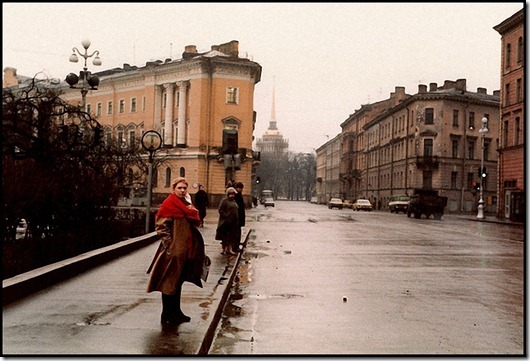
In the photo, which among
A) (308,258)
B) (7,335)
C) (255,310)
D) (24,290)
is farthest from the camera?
(308,258)

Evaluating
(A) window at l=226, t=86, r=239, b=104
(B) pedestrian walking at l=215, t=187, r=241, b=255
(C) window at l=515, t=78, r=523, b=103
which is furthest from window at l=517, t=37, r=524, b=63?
(B) pedestrian walking at l=215, t=187, r=241, b=255

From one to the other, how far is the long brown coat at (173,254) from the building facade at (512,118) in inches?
1779

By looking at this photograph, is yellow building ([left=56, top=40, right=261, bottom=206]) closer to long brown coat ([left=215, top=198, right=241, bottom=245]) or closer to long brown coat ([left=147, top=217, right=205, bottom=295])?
long brown coat ([left=215, top=198, right=241, bottom=245])

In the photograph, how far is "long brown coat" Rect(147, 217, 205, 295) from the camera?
289 inches

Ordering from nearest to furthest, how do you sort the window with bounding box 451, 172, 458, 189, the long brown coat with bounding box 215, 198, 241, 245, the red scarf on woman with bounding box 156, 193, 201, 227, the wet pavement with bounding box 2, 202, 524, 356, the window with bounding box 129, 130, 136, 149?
the wet pavement with bounding box 2, 202, 524, 356 < the red scarf on woman with bounding box 156, 193, 201, 227 < the long brown coat with bounding box 215, 198, 241, 245 < the window with bounding box 129, 130, 136, 149 < the window with bounding box 451, 172, 458, 189

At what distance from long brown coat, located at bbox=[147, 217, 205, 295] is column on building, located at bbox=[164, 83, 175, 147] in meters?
66.4

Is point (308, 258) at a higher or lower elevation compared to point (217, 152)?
lower

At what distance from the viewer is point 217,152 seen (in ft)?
229

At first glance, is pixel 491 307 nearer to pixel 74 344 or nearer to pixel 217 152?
pixel 74 344

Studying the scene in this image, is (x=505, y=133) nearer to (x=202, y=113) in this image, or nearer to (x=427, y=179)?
(x=427, y=179)

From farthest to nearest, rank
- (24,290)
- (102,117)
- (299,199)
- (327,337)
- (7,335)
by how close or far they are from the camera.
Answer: (299,199)
(102,117)
(24,290)
(327,337)
(7,335)

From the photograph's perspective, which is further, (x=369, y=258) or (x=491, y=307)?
(x=369, y=258)

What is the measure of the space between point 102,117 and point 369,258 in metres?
70.4

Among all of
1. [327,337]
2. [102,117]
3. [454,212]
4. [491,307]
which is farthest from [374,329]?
[102,117]
